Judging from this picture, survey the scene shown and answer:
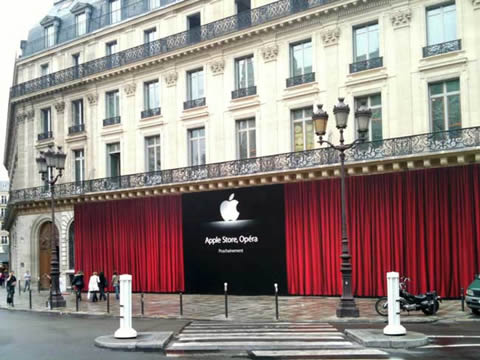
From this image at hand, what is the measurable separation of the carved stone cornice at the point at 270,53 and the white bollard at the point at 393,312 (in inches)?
616

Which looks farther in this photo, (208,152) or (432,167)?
(208,152)

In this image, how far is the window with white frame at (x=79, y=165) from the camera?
3425 cm

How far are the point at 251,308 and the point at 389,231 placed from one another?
20.2ft

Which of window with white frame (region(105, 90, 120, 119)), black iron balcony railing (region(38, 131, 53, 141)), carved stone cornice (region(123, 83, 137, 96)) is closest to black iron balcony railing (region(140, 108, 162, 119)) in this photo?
carved stone cornice (region(123, 83, 137, 96))

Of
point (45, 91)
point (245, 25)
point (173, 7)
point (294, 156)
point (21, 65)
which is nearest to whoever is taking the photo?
point (294, 156)

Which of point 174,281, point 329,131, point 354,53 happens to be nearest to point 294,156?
point 329,131

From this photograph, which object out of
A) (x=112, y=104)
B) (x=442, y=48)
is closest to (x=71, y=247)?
(x=112, y=104)

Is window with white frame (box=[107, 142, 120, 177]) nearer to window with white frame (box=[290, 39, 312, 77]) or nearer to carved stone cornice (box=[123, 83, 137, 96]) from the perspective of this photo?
carved stone cornice (box=[123, 83, 137, 96])

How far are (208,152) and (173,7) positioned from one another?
310 inches

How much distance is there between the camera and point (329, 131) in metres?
25.0

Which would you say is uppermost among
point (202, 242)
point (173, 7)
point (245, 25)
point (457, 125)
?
point (173, 7)

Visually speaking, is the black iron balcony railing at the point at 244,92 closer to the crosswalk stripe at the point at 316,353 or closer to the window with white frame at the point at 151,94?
the window with white frame at the point at 151,94

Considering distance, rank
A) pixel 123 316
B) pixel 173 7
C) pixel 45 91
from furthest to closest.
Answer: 1. pixel 45 91
2. pixel 173 7
3. pixel 123 316

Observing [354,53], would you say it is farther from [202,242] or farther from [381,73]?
[202,242]
